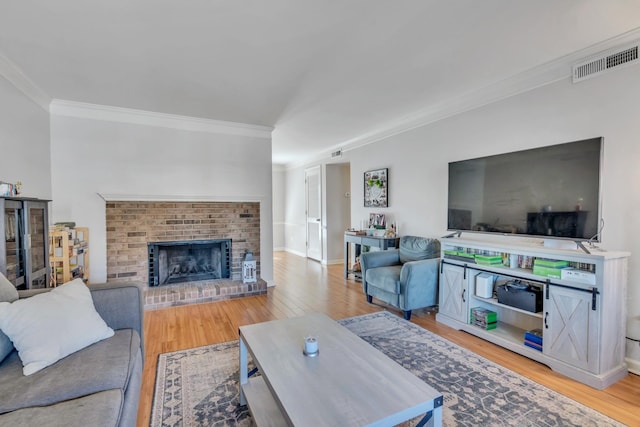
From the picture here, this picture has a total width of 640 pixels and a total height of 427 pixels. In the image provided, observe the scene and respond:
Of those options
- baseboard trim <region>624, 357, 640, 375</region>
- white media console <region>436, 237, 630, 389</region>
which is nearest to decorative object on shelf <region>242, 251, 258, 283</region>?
white media console <region>436, 237, 630, 389</region>

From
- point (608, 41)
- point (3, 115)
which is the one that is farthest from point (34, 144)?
point (608, 41)

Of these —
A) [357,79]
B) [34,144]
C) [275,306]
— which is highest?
[357,79]

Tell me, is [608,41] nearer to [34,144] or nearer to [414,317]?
[414,317]

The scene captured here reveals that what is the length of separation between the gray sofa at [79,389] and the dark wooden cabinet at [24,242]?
47 centimetres

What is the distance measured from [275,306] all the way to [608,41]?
13.0ft

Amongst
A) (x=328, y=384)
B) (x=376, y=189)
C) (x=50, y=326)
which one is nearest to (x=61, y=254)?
(x=50, y=326)

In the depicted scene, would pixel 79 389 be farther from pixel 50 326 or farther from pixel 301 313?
pixel 301 313

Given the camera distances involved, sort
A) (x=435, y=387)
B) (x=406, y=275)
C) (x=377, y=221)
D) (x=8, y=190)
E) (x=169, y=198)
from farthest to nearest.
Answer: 1. (x=377, y=221)
2. (x=169, y=198)
3. (x=406, y=275)
4. (x=8, y=190)
5. (x=435, y=387)

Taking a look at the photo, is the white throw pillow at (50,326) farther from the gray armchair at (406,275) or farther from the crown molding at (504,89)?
the crown molding at (504,89)

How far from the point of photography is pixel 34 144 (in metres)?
3.08

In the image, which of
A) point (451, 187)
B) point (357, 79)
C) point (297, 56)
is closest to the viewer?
point (297, 56)

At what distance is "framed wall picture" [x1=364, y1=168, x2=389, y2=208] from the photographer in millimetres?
4707

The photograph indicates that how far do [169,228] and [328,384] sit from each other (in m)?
3.44

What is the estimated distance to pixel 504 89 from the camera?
296 centimetres
